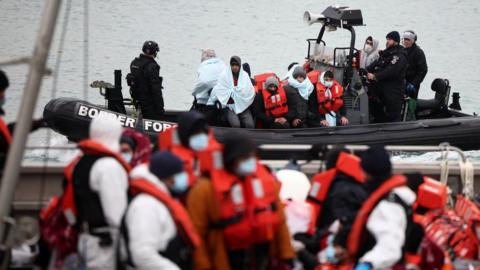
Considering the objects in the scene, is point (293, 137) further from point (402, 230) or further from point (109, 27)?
point (109, 27)

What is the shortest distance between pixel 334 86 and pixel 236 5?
23259 millimetres

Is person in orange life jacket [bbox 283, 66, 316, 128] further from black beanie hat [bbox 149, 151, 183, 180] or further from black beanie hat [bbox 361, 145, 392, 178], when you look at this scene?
black beanie hat [bbox 149, 151, 183, 180]

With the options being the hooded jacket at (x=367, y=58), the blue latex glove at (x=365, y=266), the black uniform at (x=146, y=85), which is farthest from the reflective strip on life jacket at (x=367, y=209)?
the hooded jacket at (x=367, y=58)

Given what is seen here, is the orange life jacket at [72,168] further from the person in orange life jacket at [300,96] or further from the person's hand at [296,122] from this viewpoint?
the person's hand at [296,122]

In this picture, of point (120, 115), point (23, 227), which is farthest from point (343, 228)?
point (120, 115)

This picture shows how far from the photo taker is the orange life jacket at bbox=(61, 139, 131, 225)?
507 cm

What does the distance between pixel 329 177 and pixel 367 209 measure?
28.2 inches

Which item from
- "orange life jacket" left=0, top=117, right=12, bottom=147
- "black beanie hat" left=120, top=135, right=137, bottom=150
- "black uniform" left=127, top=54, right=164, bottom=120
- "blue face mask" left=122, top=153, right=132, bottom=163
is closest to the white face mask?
"black uniform" left=127, top=54, right=164, bottom=120

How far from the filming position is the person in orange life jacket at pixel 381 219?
16.5ft

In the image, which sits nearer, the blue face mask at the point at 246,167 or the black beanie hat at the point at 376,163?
the blue face mask at the point at 246,167

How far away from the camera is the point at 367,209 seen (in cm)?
506

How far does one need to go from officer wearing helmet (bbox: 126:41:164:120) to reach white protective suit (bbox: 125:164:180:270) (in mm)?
6371

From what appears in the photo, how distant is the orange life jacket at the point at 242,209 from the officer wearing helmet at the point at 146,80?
20.5ft

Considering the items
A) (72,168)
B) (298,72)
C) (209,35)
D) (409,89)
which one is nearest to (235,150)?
(72,168)
